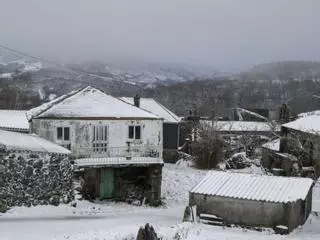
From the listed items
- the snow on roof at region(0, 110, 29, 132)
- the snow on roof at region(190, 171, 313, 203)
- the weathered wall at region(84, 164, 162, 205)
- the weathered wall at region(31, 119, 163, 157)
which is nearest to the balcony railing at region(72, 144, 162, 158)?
the weathered wall at region(31, 119, 163, 157)

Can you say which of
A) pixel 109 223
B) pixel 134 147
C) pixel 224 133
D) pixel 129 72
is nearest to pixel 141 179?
pixel 134 147

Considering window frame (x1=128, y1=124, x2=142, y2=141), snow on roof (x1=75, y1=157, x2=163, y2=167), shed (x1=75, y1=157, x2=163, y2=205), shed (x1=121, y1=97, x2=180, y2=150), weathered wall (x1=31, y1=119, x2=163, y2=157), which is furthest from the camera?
shed (x1=121, y1=97, x2=180, y2=150)

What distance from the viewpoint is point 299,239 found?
63.0ft

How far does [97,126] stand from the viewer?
30188 mm

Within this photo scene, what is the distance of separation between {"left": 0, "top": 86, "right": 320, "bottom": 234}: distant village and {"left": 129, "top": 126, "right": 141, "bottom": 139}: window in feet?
0.30

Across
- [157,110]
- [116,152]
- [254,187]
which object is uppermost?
[157,110]

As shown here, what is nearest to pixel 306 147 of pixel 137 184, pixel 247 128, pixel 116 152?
pixel 137 184

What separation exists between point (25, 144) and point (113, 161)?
550 centimetres

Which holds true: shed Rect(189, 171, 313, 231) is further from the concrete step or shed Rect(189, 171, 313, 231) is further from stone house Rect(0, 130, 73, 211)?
stone house Rect(0, 130, 73, 211)

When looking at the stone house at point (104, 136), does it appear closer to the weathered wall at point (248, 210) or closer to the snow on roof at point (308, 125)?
the weathered wall at point (248, 210)

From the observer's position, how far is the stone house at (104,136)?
28.3 m

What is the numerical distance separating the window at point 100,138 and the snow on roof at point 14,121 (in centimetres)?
1039

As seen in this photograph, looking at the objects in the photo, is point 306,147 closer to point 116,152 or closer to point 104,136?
point 116,152

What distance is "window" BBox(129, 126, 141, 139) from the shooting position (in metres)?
31.1
